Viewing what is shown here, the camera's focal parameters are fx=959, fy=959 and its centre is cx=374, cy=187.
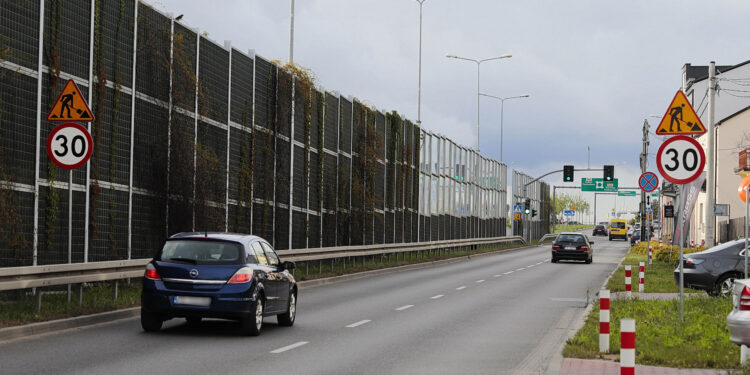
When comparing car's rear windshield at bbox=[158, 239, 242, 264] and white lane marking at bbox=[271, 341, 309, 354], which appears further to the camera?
car's rear windshield at bbox=[158, 239, 242, 264]

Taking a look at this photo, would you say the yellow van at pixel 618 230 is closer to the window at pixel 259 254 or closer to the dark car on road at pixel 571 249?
the dark car on road at pixel 571 249

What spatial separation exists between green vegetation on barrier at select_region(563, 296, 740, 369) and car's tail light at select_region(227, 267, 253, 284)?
14.8 feet

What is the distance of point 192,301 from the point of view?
13273mm

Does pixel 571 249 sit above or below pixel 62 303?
above

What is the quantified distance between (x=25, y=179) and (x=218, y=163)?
745 cm

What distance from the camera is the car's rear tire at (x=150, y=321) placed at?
13.5 meters

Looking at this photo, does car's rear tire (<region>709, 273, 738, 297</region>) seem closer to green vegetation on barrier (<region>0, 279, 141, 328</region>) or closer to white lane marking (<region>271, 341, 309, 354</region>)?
white lane marking (<region>271, 341, 309, 354</region>)

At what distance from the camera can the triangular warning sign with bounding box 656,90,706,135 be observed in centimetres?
1401

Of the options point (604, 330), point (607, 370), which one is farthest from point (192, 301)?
point (607, 370)

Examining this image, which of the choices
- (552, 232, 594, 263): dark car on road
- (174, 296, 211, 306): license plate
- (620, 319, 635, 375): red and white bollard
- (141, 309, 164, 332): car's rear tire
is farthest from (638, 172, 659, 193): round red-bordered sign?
(620, 319, 635, 375): red and white bollard

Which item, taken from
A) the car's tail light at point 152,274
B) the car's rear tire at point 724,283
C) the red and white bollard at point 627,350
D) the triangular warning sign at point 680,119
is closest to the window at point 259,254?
the car's tail light at point 152,274

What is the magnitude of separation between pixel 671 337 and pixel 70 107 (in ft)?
31.2

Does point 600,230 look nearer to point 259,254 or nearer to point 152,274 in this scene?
point 259,254

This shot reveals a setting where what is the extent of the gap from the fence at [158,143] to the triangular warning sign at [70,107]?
1.10 metres
